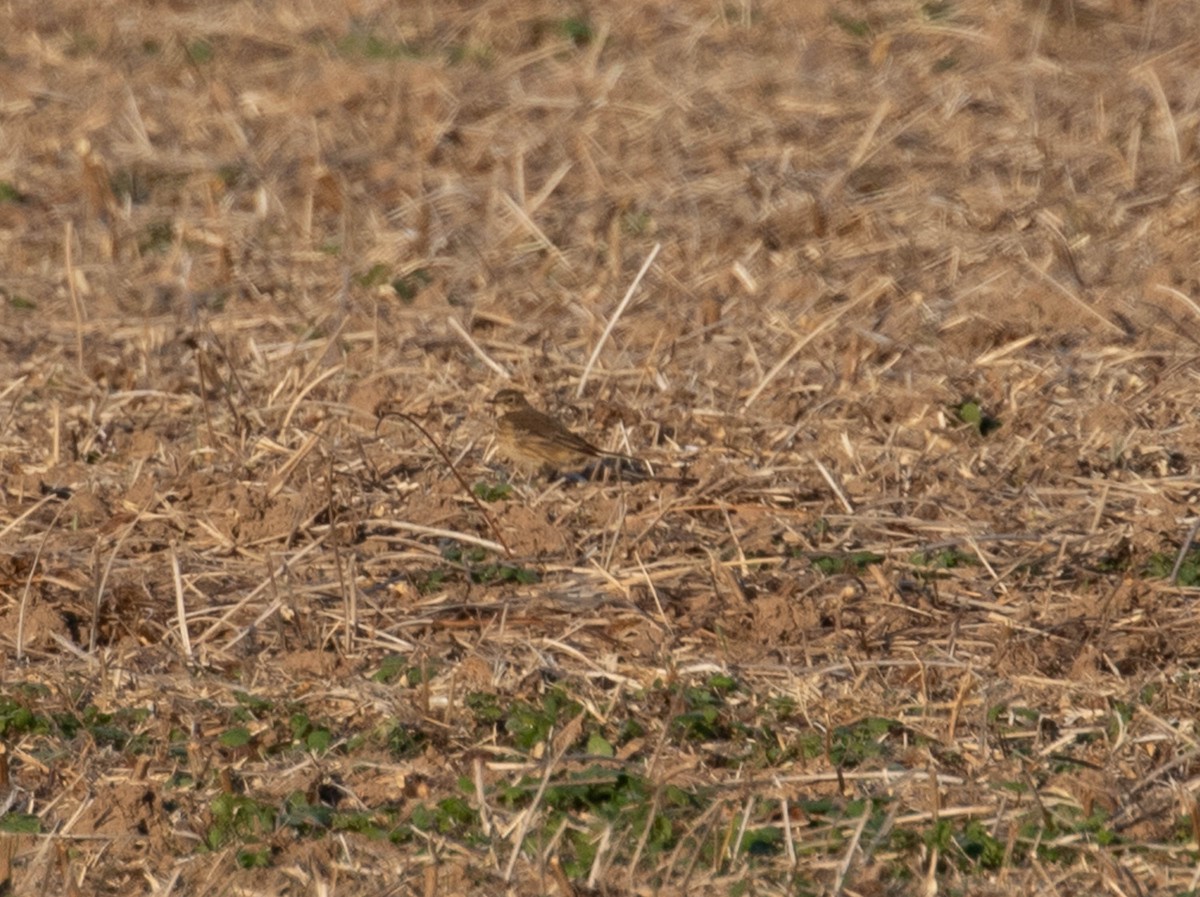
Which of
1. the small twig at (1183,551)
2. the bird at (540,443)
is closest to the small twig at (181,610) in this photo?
the bird at (540,443)

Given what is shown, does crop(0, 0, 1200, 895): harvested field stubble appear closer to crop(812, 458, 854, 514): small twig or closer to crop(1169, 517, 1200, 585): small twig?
crop(812, 458, 854, 514): small twig

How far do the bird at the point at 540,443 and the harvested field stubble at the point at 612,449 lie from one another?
4.7 inches

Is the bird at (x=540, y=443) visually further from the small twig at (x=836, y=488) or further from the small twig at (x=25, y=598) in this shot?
the small twig at (x=25, y=598)

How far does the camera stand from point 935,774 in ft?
16.2

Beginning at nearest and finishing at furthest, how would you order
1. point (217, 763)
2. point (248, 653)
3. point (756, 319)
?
point (217, 763) → point (248, 653) → point (756, 319)

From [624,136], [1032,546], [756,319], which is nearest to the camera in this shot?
[1032,546]

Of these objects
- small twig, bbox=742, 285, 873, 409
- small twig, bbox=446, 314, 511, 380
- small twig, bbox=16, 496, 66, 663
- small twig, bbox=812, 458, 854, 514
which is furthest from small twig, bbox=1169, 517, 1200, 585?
small twig, bbox=16, 496, 66, 663

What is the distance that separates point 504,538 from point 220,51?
22.1ft

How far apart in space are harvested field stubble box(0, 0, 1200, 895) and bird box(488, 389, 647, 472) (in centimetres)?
12

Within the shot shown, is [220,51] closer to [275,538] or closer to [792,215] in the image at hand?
[792,215]

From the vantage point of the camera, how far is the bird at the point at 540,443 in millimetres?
6859

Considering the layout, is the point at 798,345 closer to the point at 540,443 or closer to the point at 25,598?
the point at 540,443

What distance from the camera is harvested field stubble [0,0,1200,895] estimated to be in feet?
16.5

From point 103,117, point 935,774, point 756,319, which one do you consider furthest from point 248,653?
point 103,117
